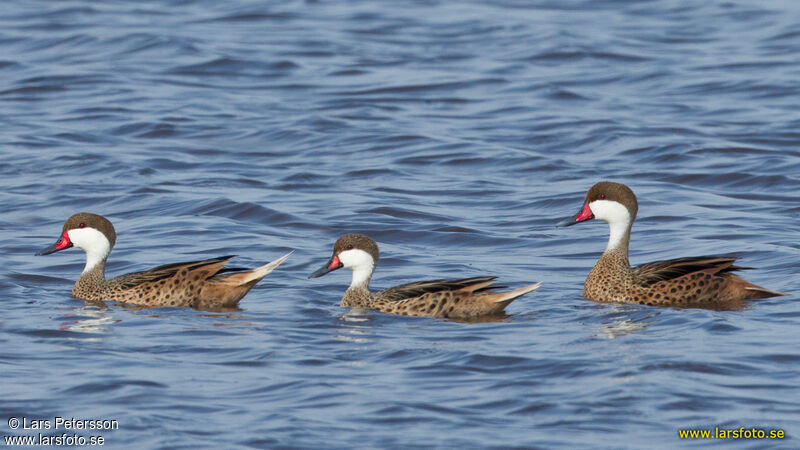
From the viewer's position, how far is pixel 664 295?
1066 centimetres

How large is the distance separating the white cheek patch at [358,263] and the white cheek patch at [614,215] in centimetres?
186

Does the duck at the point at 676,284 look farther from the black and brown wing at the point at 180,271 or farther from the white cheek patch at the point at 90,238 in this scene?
the white cheek patch at the point at 90,238

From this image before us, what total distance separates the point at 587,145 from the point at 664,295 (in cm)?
720

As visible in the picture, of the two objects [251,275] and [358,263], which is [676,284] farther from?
[251,275]

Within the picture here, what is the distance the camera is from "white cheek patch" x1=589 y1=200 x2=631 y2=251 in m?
11.4

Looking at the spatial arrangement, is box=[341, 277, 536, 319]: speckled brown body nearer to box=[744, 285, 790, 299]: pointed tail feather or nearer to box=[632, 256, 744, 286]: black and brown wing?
box=[632, 256, 744, 286]: black and brown wing

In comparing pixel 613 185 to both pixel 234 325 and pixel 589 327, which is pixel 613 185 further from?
pixel 234 325

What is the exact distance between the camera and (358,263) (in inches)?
422

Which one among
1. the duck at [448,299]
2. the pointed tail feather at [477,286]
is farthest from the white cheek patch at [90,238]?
the pointed tail feather at [477,286]

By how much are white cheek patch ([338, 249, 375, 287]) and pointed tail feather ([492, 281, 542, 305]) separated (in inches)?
40.5

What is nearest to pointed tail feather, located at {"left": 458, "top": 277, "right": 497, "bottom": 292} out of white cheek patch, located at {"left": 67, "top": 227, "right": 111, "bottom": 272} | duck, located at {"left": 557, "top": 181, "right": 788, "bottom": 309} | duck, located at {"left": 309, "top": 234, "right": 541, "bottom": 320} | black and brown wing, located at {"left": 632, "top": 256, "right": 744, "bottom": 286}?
duck, located at {"left": 309, "top": 234, "right": 541, "bottom": 320}

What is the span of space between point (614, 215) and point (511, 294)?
163cm

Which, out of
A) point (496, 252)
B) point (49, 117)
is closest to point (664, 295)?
point (496, 252)

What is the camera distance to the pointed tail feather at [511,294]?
33.0 feet
